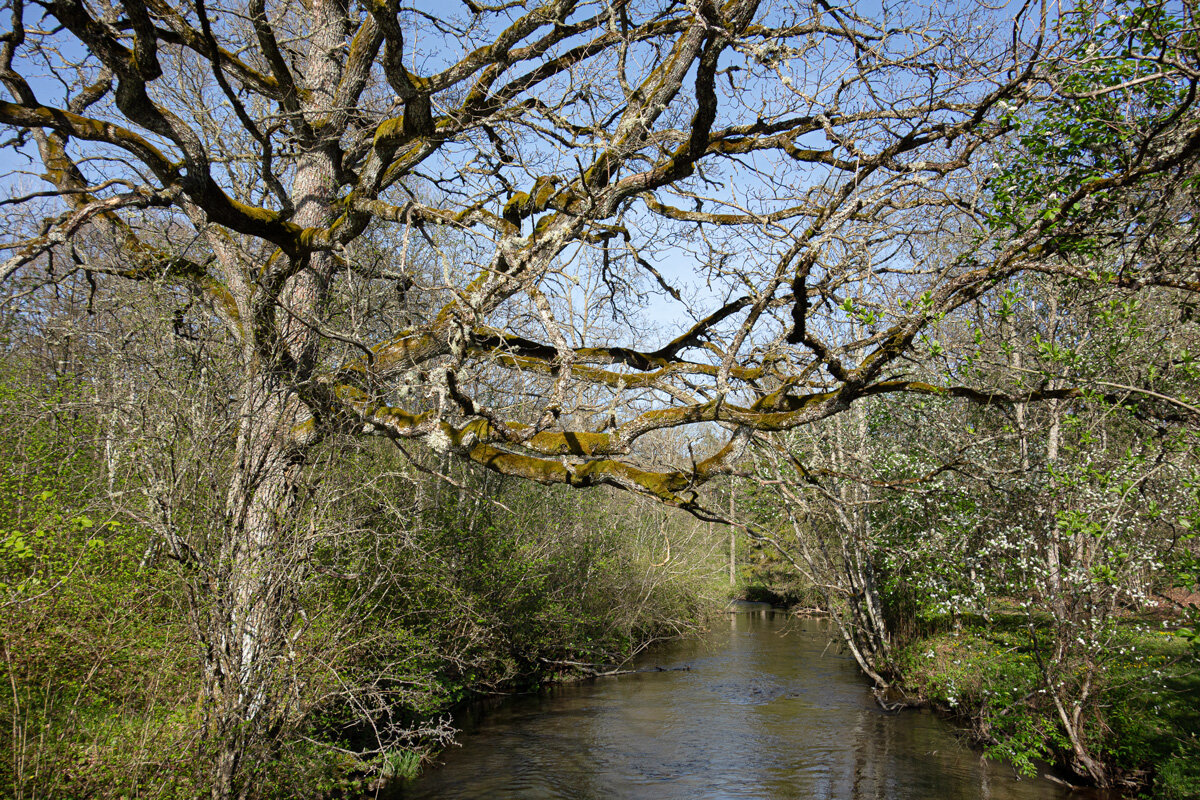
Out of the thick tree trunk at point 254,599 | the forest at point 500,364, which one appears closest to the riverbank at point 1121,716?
the forest at point 500,364

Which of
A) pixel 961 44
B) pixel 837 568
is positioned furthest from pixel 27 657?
pixel 837 568

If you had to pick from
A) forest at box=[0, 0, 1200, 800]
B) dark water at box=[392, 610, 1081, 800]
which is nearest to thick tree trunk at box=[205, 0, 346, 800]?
forest at box=[0, 0, 1200, 800]

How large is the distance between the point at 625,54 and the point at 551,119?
92 cm

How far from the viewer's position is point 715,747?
400 inches

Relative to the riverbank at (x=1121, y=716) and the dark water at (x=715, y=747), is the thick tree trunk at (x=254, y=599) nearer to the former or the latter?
the dark water at (x=715, y=747)

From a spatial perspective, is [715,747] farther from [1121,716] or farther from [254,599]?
[254,599]

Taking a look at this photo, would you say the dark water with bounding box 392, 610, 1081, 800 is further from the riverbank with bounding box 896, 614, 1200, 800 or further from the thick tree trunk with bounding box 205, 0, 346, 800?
the thick tree trunk with bounding box 205, 0, 346, 800

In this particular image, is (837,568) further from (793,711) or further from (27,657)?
(27,657)

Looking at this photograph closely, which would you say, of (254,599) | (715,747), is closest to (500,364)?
(254,599)

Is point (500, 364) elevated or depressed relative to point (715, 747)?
elevated

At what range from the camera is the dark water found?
8469 mm

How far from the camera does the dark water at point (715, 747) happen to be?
8469mm

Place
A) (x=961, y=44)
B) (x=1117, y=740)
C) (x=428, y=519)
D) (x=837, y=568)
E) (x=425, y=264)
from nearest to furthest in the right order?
1. (x=961, y=44)
2. (x=1117, y=740)
3. (x=428, y=519)
4. (x=425, y=264)
5. (x=837, y=568)

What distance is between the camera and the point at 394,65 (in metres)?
5.18
